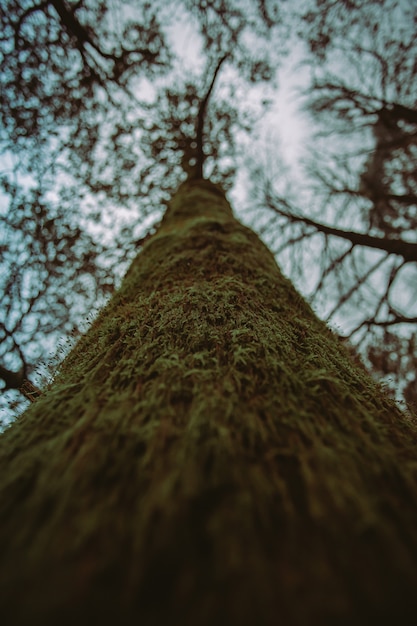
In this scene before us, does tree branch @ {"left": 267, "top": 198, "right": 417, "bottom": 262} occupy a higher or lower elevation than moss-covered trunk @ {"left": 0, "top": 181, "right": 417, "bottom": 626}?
higher

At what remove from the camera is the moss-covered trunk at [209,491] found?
25.8 inches

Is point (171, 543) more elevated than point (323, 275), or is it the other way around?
point (323, 275)

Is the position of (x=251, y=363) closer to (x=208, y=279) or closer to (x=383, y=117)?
(x=208, y=279)

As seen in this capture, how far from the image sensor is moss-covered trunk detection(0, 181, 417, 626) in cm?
66

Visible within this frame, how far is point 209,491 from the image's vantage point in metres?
0.84

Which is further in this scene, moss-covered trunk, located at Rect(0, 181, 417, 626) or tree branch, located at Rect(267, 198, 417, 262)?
tree branch, located at Rect(267, 198, 417, 262)

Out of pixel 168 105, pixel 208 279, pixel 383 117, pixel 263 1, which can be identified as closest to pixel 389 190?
pixel 383 117

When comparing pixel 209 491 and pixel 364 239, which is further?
pixel 364 239

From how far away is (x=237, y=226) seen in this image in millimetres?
3117

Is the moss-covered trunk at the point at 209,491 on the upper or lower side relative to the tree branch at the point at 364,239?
lower

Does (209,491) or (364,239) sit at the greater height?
(364,239)

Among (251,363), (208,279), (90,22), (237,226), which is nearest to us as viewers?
(251,363)

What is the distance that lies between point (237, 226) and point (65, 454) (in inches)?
106

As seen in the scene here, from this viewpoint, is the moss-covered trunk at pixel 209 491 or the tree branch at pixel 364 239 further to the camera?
the tree branch at pixel 364 239
